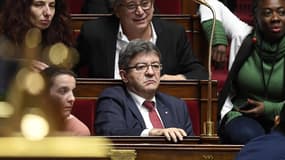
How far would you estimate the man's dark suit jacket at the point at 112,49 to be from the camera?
3252 millimetres

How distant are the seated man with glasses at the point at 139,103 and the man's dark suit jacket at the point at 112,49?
15.6 inches

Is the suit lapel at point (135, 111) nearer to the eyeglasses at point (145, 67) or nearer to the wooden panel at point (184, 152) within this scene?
the eyeglasses at point (145, 67)

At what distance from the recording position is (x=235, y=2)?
4.07 m

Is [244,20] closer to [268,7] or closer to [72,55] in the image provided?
[268,7]

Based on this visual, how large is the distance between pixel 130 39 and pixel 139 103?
1.92 ft

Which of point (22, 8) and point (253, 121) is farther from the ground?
point (22, 8)

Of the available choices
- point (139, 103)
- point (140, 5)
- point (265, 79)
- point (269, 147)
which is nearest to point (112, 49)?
point (140, 5)

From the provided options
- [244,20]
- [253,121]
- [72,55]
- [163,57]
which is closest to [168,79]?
[163,57]

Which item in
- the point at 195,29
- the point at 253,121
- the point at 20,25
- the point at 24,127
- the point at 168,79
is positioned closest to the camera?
the point at 24,127

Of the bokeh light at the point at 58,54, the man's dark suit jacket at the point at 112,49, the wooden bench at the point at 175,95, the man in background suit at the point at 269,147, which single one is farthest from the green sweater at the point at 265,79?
the bokeh light at the point at 58,54

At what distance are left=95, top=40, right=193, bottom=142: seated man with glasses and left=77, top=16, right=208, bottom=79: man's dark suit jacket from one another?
40 centimetres

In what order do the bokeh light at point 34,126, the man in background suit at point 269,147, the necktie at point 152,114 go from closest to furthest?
the bokeh light at point 34,126 < the man in background suit at point 269,147 < the necktie at point 152,114

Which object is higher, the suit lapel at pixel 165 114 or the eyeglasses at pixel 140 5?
the eyeglasses at pixel 140 5

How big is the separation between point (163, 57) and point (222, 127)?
43 centimetres
